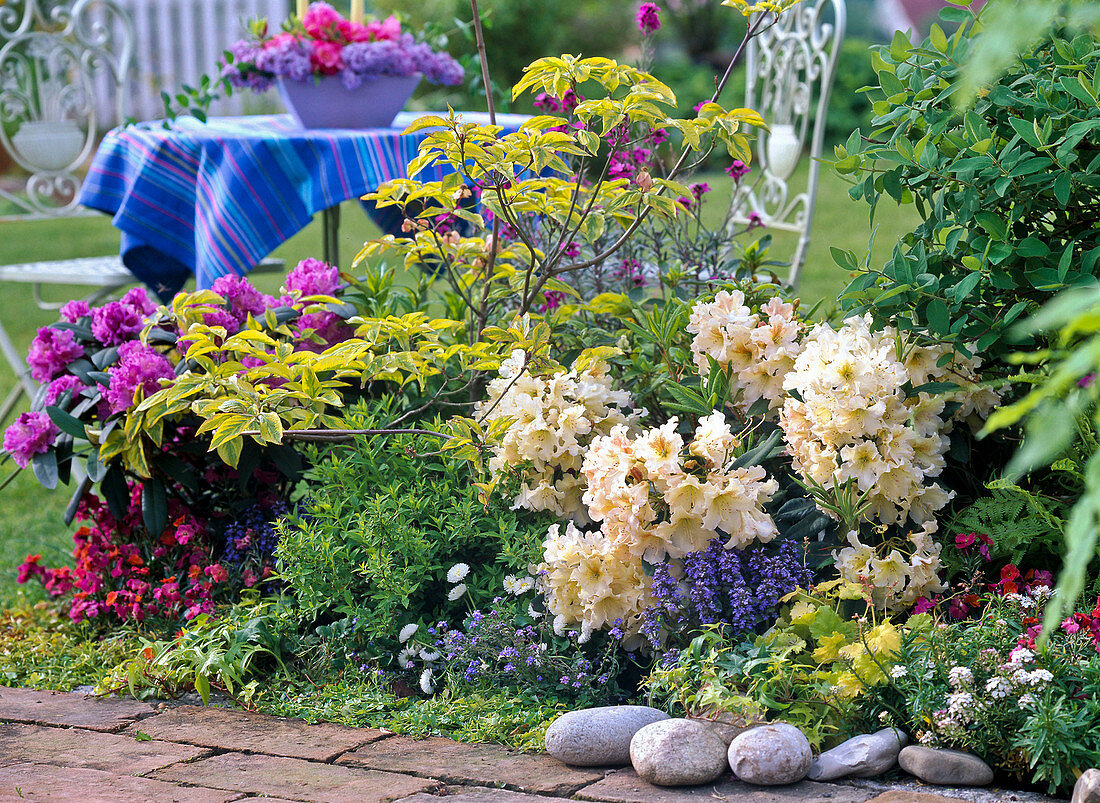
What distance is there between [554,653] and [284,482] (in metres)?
0.97

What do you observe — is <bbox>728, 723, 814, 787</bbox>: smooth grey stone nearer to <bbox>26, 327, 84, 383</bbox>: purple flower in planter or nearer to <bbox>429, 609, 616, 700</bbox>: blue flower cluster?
<bbox>429, 609, 616, 700</bbox>: blue flower cluster

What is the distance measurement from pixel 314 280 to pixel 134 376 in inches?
22.7

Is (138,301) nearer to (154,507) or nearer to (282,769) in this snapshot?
(154,507)

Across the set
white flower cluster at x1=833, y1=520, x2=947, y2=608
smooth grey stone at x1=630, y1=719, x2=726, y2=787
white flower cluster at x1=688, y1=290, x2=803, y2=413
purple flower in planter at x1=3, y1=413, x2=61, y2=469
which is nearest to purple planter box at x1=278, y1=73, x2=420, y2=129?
purple flower in planter at x1=3, y1=413, x2=61, y2=469

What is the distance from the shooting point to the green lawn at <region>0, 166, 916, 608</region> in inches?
147

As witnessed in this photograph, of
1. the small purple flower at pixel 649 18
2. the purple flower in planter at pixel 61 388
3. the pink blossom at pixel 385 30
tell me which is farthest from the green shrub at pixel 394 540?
the pink blossom at pixel 385 30

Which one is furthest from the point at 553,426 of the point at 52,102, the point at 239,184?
the point at 52,102

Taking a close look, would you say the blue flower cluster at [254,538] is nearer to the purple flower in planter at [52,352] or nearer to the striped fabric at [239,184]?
the purple flower in planter at [52,352]

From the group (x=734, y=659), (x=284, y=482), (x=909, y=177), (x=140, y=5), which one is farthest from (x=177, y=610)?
(x=140, y=5)

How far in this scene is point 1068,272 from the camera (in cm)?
224

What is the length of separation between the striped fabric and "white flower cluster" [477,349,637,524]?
3.91 ft

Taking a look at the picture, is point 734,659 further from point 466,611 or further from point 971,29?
point 971,29

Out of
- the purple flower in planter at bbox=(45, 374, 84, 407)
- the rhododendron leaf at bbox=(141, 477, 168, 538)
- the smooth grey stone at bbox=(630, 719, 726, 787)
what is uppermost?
the purple flower in planter at bbox=(45, 374, 84, 407)

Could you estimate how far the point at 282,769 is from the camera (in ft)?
6.67
